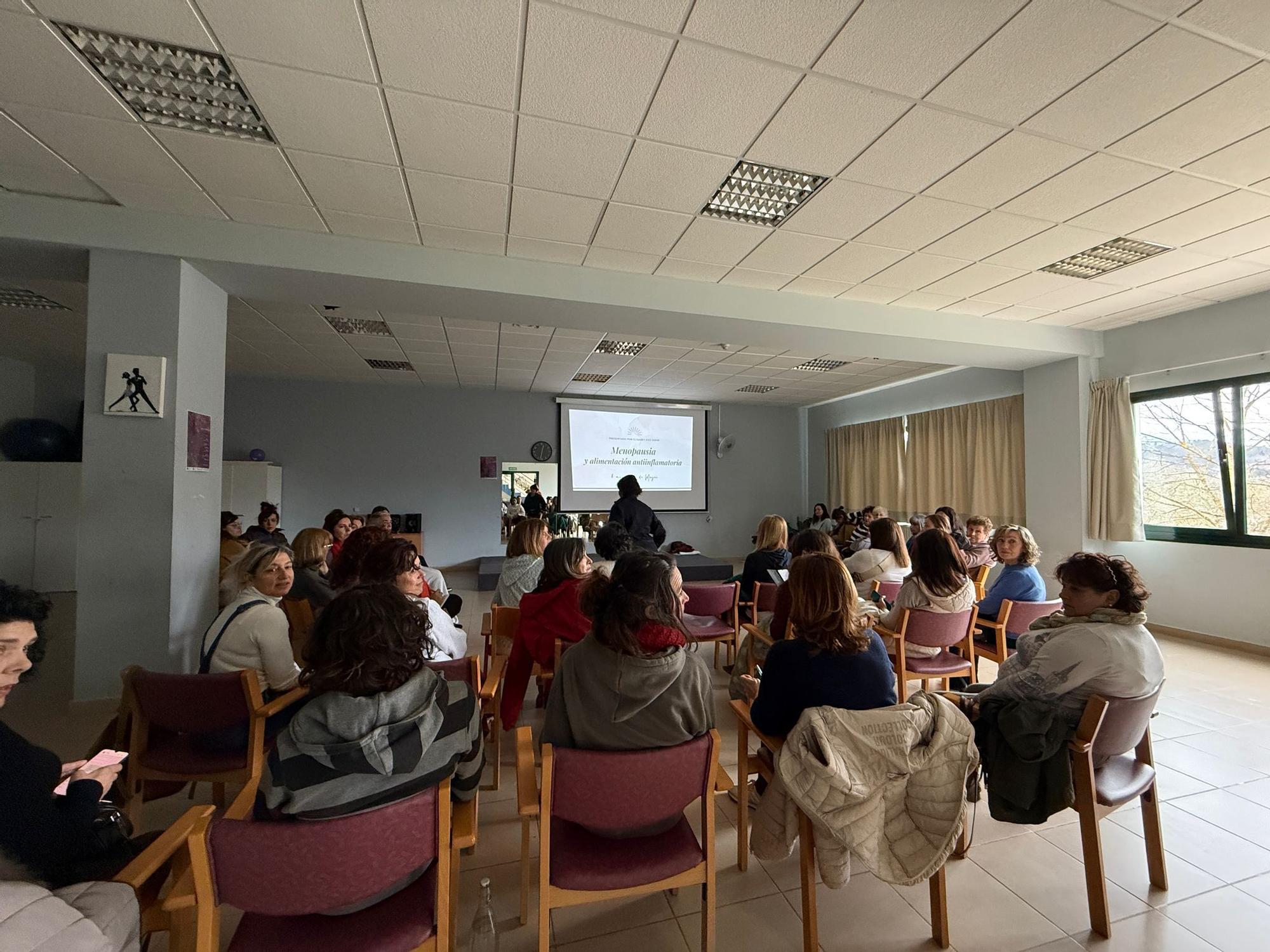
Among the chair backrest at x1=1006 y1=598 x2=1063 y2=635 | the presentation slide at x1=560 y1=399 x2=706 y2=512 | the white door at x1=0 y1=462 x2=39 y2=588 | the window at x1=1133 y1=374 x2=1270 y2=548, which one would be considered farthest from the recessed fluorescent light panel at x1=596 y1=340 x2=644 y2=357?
the white door at x1=0 y1=462 x2=39 y2=588

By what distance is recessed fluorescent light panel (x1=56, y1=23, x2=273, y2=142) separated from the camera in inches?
84.0

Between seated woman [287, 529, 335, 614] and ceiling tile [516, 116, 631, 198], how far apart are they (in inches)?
92.3

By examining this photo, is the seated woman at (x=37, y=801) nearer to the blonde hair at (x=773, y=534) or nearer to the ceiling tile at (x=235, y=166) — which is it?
the ceiling tile at (x=235, y=166)

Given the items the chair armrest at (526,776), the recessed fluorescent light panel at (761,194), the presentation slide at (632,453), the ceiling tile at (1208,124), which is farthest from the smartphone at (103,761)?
the presentation slide at (632,453)

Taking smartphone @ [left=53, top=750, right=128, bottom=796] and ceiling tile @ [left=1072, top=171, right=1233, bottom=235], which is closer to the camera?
smartphone @ [left=53, top=750, right=128, bottom=796]

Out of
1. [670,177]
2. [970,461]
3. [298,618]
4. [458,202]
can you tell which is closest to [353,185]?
[458,202]

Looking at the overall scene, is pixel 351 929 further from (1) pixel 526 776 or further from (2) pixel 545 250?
(2) pixel 545 250

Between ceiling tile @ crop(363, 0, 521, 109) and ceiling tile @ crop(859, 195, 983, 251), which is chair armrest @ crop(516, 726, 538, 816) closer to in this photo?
ceiling tile @ crop(363, 0, 521, 109)

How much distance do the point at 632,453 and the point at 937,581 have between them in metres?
6.68

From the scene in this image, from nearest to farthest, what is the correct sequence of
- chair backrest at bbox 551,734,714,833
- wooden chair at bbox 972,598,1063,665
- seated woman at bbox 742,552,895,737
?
chair backrest at bbox 551,734,714,833
seated woman at bbox 742,552,895,737
wooden chair at bbox 972,598,1063,665

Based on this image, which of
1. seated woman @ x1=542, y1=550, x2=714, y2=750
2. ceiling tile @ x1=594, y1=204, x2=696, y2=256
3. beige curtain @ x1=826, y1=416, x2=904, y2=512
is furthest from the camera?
beige curtain @ x1=826, y1=416, x2=904, y2=512

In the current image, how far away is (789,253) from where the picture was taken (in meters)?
3.88

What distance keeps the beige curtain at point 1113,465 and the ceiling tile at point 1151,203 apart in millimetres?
2592

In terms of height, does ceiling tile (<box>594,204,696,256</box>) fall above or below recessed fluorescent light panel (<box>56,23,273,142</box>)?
below
